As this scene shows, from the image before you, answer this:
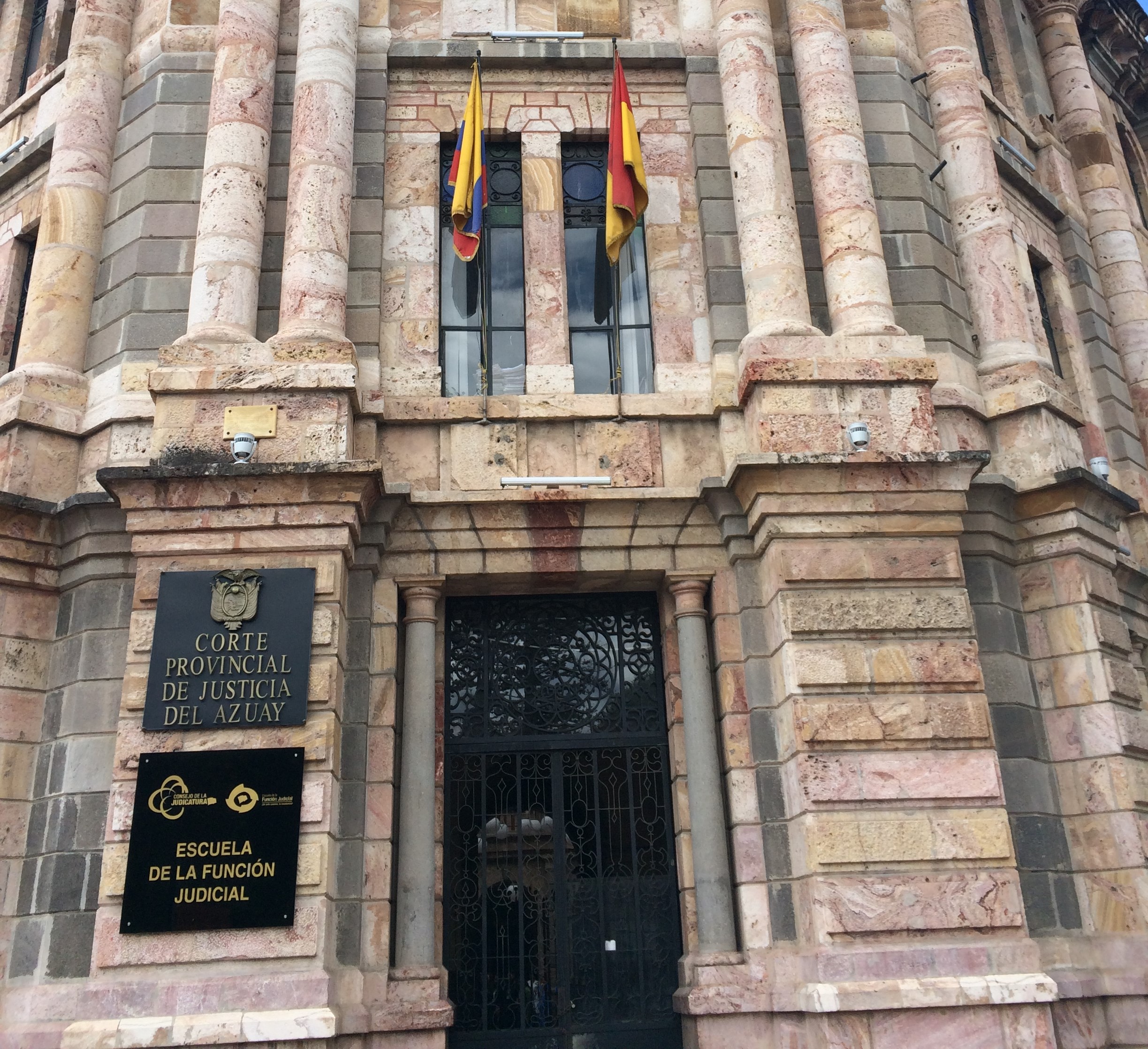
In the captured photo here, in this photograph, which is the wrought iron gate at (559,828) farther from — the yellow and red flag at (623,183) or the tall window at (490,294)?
the yellow and red flag at (623,183)

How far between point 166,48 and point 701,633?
8.55 m

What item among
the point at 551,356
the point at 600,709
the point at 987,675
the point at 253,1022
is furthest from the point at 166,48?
the point at 987,675

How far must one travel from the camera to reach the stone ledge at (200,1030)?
7.92 m

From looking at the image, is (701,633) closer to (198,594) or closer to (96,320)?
(198,594)

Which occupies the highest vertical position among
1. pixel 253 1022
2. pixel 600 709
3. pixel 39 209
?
pixel 39 209

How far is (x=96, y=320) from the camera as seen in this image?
1147 centimetres

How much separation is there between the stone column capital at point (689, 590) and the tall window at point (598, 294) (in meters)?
2.09

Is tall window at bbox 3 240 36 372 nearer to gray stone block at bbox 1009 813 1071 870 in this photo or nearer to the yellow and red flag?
the yellow and red flag

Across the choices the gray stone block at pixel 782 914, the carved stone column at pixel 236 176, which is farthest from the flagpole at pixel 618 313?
the gray stone block at pixel 782 914

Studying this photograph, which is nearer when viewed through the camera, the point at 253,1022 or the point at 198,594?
the point at 253,1022

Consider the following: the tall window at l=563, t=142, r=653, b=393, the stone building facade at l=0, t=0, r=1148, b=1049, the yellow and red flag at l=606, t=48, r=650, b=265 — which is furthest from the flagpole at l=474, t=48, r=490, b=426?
the yellow and red flag at l=606, t=48, r=650, b=265

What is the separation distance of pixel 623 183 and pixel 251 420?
4309 mm

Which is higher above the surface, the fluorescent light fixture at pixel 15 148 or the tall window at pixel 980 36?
the tall window at pixel 980 36

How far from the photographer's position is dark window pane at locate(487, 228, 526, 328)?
1184 cm
